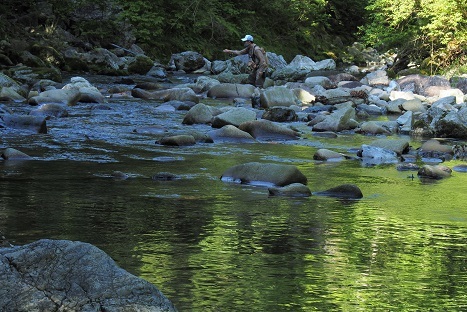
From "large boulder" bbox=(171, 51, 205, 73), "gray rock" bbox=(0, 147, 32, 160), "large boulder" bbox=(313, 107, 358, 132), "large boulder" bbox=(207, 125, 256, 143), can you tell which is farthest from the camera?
"large boulder" bbox=(171, 51, 205, 73)

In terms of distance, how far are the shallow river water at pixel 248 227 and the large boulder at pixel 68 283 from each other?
530 mm

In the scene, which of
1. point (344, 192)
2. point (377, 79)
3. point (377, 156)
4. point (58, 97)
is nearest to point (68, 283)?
point (344, 192)

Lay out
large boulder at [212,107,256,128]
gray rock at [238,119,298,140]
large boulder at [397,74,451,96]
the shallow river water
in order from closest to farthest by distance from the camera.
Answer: the shallow river water, gray rock at [238,119,298,140], large boulder at [212,107,256,128], large boulder at [397,74,451,96]

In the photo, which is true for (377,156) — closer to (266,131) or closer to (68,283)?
(266,131)

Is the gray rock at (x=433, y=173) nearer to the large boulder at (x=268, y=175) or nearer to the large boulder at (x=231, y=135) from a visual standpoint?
the large boulder at (x=268, y=175)

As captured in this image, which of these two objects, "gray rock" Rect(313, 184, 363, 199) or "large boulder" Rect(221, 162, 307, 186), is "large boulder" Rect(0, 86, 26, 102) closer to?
"large boulder" Rect(221, 162, 307, 186)

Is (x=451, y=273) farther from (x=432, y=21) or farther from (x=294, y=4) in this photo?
(x=294, y=4)

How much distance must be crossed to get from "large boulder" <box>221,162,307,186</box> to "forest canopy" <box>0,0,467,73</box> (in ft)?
51.5

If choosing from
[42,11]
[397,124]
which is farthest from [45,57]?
[397,124]

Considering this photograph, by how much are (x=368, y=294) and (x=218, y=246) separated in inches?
42.8

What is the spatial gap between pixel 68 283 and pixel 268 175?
4240 mm

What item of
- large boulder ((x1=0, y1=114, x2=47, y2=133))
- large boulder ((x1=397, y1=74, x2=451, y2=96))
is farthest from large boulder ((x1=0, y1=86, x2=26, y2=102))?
large boulder ((x1=397, y1=74, x2=451, y2=96))

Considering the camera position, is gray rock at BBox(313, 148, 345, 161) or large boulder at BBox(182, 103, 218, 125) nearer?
gray rock at BBox(313, 148, 345, 161)

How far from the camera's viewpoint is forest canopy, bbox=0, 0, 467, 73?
912 inches
